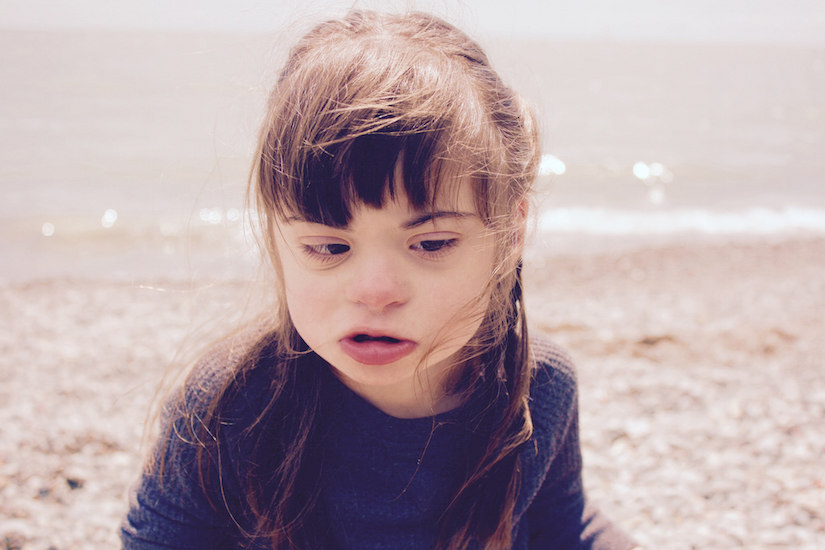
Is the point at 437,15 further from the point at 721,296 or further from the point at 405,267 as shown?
the point at 721,296

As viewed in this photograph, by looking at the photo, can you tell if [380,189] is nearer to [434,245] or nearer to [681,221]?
[434,245]

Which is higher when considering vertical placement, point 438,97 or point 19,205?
point 438,97

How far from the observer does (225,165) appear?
2330 millimetres

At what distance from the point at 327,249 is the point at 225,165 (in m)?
1.14

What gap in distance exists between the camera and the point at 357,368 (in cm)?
138

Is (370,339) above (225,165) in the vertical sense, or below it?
below

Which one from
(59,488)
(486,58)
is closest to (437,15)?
(486,58)

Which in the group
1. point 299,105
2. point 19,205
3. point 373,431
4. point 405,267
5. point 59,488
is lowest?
point 19,205

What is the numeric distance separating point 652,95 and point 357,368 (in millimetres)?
32593

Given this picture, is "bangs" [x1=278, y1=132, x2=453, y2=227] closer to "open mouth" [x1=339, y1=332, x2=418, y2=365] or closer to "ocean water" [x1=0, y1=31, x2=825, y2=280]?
"open mouth" [x1=339, y1=332, x2=418, y2=365]

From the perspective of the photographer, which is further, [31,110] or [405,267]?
[31,110]

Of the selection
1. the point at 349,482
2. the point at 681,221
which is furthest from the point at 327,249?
the point at 681,221

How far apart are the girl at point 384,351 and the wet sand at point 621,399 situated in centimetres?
30

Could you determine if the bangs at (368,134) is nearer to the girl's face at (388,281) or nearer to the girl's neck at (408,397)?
the girl's face at (388,281)
